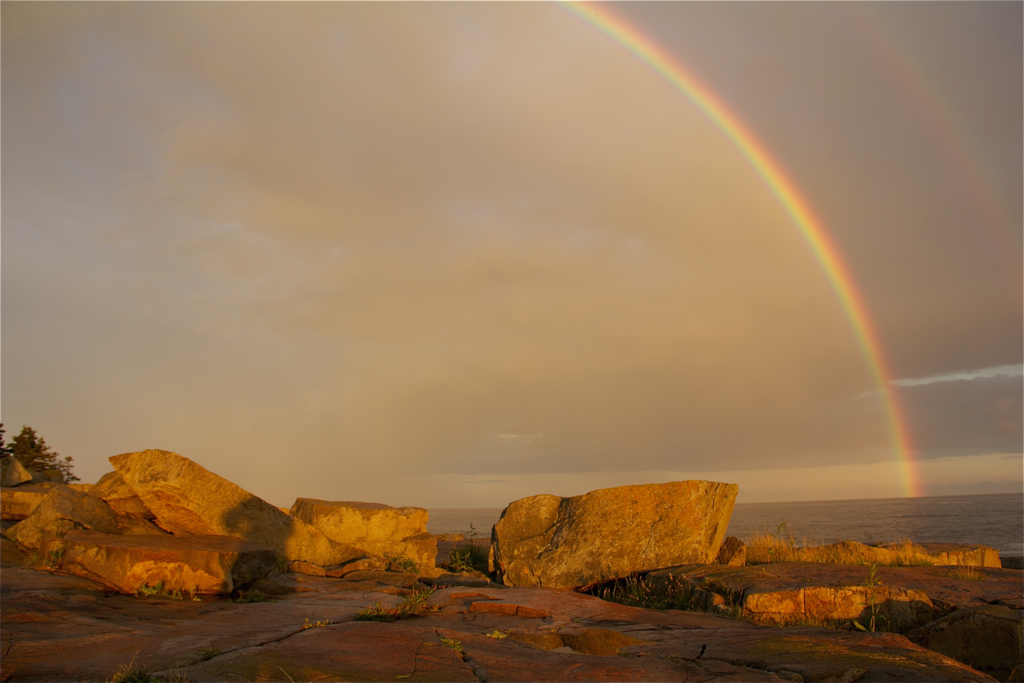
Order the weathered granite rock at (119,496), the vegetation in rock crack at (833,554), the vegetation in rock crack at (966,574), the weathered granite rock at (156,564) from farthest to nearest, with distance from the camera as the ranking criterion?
the vegetation in rock crack at (833,554) → the weathered granite rock at (119,496) → the vegetation in rock crack at (966,574) → the weathered granite rock at (156,564)

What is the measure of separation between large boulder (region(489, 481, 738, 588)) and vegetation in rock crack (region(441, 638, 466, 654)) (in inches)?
211

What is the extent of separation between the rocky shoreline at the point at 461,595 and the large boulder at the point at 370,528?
37 millimetres

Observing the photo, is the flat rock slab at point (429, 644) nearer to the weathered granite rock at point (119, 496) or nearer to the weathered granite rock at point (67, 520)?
the weathered granite rock at point (67, 520)

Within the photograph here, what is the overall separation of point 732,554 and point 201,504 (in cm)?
891

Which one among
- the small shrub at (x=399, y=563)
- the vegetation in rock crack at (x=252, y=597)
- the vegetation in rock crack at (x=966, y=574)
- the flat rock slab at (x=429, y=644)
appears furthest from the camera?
the small shrub at (x=399, y=563)

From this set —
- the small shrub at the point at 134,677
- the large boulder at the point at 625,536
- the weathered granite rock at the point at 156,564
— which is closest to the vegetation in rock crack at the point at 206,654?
the small shrub at the point at 134,677

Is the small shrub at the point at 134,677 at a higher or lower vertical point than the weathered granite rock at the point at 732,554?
lower

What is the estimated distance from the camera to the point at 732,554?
1065cm

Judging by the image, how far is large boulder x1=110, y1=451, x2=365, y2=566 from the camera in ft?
32.9

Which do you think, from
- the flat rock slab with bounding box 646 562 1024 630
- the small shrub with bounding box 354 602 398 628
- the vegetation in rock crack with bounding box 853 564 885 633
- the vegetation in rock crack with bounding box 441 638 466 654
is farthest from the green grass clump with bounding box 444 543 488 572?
the vegetation in rock crack with bounding box 441 638 466 654

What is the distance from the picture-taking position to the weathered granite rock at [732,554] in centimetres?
1044

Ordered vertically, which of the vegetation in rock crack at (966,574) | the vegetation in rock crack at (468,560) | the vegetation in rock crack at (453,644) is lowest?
the vegetation in rock crack at (468,560)

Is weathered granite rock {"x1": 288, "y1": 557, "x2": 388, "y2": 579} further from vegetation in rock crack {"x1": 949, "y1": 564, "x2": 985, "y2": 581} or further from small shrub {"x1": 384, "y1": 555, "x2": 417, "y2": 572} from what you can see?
vegetation in rock crack {"x1": 949, "y1": 564, "x2": 985, "y2": 581}

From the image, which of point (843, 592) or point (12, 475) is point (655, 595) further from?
point (12, 475)
